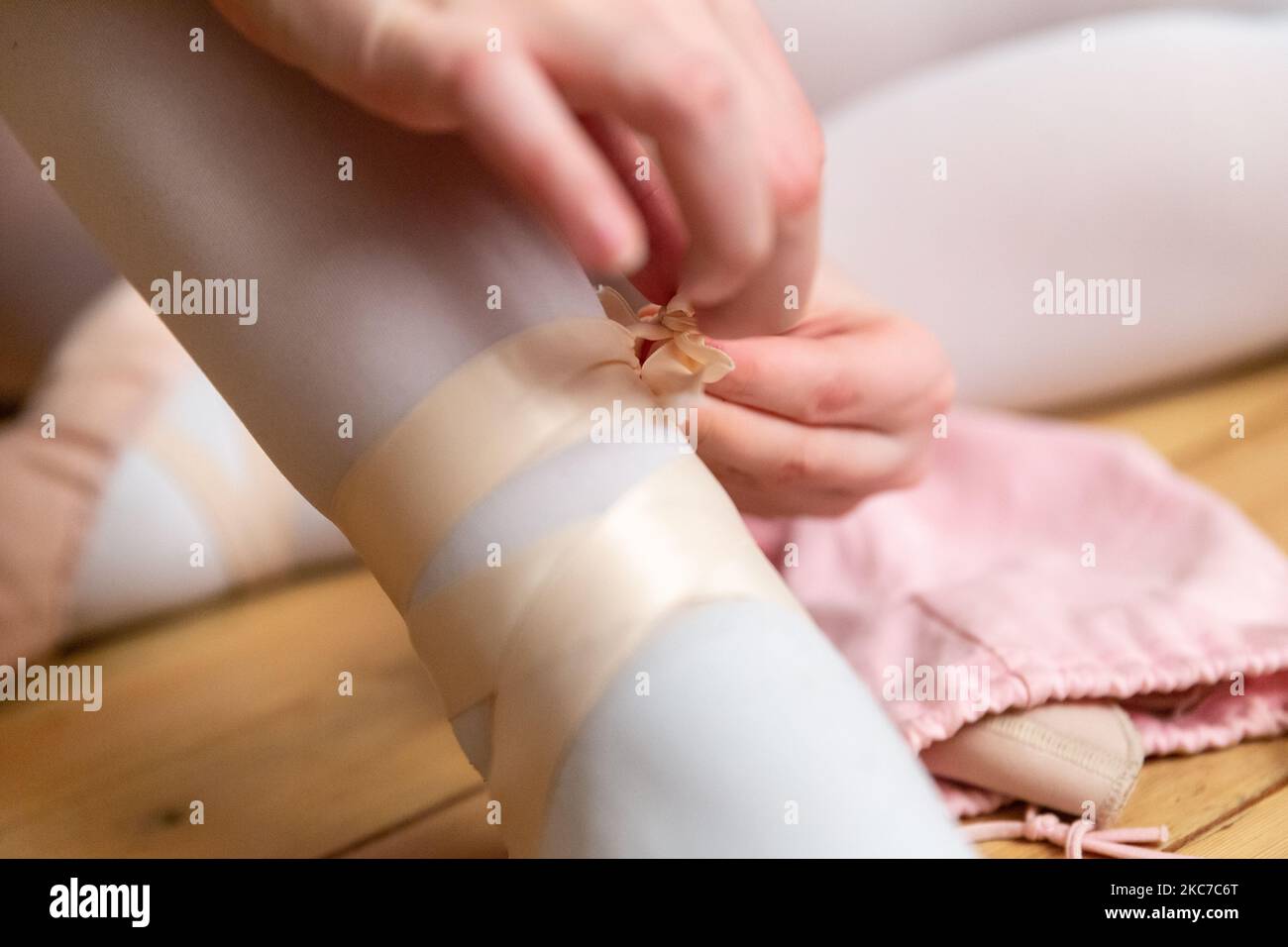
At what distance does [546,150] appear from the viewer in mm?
266

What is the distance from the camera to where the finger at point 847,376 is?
436 millimetres

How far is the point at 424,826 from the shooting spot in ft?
1.53

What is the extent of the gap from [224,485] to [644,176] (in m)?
A: 0.40

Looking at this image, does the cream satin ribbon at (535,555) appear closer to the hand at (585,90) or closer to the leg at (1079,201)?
the hand at (585,90)

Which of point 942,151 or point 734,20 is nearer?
point 734,20

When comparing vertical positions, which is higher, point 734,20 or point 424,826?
point 734,20

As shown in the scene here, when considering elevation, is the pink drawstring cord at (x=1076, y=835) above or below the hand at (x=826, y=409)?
below

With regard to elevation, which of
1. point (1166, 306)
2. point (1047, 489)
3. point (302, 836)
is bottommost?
point (302, 836)

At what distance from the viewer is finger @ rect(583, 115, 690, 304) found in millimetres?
354

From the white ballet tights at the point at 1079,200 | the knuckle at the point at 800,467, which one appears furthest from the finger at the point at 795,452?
the white ballet tights at the point at 1079,200

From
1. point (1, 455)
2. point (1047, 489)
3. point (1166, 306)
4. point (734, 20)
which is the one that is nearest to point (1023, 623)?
point (1047, 489)

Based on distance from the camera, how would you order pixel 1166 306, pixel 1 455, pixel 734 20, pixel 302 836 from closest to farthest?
pixel 734 20
pixel 302 836
pixel 1 455
pixel 1166 306

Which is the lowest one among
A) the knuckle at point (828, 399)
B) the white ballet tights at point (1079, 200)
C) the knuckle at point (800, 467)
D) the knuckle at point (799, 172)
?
the knuckle at point (800, 467)

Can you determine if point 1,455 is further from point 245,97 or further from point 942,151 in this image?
point 942,151
